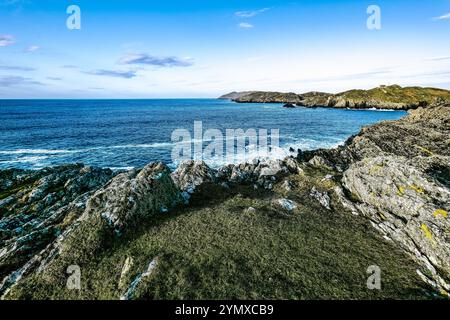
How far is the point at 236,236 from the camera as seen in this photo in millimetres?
18844

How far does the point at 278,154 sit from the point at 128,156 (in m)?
32.8

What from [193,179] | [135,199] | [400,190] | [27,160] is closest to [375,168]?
[400,190]

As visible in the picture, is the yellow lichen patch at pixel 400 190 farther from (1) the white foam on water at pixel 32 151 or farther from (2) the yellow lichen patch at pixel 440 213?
(1) the white foam on water at pixel 32 151

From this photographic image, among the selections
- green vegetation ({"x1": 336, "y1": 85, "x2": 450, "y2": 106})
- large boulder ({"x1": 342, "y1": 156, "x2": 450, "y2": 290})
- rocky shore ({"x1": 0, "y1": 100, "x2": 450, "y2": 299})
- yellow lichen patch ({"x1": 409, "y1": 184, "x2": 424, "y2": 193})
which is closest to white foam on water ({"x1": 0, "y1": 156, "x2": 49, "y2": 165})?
rocky shore ({"x1": 0, "y1": 100, "x2": 450, "y2": 299})

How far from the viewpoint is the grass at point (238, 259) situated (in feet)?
46.3

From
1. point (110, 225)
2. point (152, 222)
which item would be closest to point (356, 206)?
point (152, 222)

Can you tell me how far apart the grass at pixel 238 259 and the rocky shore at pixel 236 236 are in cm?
7

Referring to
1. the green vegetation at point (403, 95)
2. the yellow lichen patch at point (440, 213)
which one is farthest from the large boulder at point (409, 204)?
the green vegetation at point (403, 95)

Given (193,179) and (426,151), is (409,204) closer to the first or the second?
(193,179)

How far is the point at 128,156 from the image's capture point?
59906mm

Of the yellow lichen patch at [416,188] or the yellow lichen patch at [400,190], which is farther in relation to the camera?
the yellow lichen patch at [400,190]

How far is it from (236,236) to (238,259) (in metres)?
2.52

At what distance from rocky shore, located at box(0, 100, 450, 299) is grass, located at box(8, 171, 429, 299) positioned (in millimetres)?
68

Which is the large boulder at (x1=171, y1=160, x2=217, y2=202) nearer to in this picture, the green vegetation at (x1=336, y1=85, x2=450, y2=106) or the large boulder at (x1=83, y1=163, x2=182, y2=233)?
the large boulder at (x1=83, y1=163, x2=182, y2=233)
